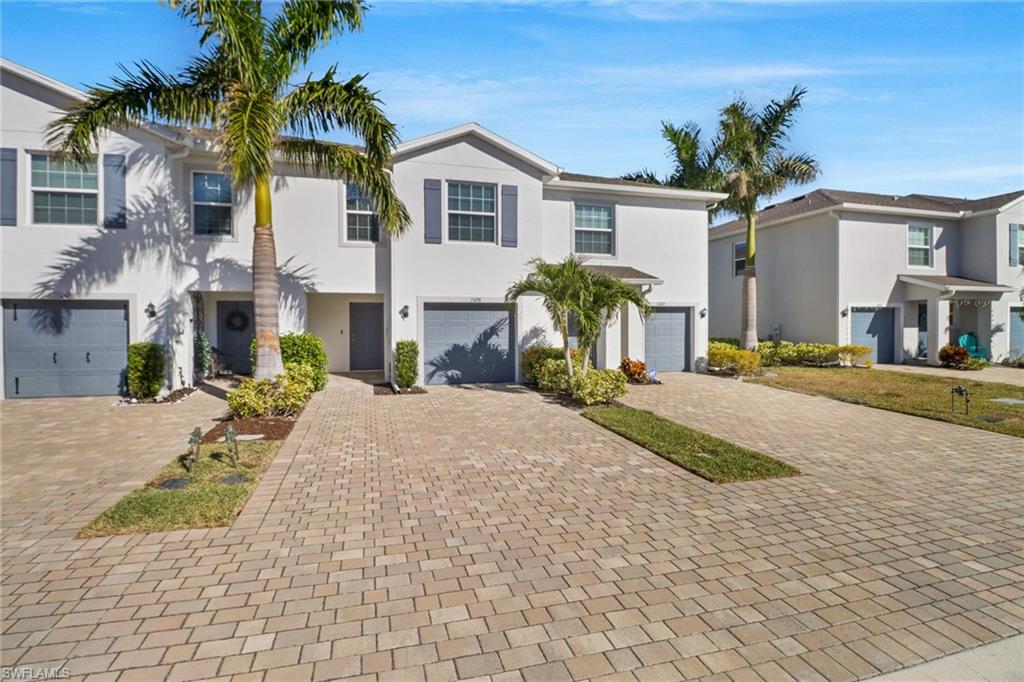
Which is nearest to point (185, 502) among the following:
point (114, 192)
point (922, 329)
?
point (114, 192)

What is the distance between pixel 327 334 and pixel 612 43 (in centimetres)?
1266

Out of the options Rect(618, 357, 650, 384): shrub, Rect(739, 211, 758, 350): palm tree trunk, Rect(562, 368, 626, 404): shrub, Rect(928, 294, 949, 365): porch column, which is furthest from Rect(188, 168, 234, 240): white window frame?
Rect(928, 294, 949, 365): porch column

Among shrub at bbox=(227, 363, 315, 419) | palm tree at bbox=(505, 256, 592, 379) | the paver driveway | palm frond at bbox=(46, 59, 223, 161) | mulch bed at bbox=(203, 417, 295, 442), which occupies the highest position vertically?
palm frond at bbox=(46, 59, 223, 161)

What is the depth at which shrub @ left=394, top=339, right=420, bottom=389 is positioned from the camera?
13258mm

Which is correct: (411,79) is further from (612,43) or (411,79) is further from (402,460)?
(402,460)

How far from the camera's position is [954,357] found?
59.5 feet

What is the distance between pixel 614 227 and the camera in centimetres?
1630

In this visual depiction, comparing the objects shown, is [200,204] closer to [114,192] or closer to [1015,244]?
[114,192]

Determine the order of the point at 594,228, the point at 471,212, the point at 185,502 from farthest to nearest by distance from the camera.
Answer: the point at 594,228
the point at 471,212
the point at 185,502

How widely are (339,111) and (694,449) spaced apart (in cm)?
953

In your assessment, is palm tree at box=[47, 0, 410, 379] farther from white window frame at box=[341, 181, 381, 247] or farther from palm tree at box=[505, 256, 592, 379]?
palm tree at box=[505, 256, 592, 379]

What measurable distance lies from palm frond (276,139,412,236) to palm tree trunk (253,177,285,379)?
142 cm

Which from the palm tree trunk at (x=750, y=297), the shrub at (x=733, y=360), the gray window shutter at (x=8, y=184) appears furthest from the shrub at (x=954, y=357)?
the gray window shutter at (x=8, y=184)

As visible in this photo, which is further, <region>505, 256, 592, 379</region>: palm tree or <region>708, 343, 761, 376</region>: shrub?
<region>708, 343, 761, 376</region>: shrub
